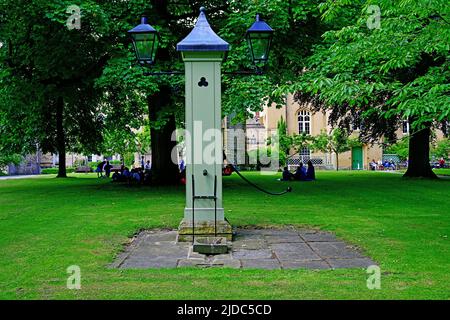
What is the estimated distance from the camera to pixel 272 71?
20328 mm

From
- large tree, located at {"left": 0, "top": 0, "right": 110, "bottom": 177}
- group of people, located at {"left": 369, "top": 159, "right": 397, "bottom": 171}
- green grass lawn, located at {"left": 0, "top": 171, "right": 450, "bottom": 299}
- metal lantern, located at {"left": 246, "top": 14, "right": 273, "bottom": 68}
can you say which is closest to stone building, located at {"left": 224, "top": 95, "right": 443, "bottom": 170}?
group of people, located at {"left": 369, "top": 159, "right": 397, "bottom": 171}

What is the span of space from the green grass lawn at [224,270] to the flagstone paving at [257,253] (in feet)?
1.06

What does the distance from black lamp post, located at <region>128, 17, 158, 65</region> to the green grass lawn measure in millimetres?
3561

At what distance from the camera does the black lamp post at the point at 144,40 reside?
10.2 meters

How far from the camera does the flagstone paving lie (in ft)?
25.1

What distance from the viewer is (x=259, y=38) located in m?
10.2

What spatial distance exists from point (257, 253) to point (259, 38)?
4176 millimetres

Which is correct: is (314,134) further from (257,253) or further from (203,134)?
(257,253)

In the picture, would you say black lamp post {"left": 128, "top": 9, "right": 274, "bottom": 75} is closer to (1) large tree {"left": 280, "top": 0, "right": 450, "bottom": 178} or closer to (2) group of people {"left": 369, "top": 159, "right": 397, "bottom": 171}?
(1) large tree {"left": 280, "top": 0, "right": 450, "bottom": 178}

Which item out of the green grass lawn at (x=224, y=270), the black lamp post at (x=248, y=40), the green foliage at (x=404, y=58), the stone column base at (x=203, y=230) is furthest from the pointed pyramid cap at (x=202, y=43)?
the green grass lawn at (x=224, y=270)

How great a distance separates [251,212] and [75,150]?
1118 inches

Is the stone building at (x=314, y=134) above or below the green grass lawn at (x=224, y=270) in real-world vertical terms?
above

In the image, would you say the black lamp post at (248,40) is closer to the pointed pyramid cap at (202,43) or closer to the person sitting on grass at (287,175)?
the pointed pyramid cap at (202,43)

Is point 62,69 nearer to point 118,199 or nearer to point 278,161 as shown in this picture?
point 118,199
